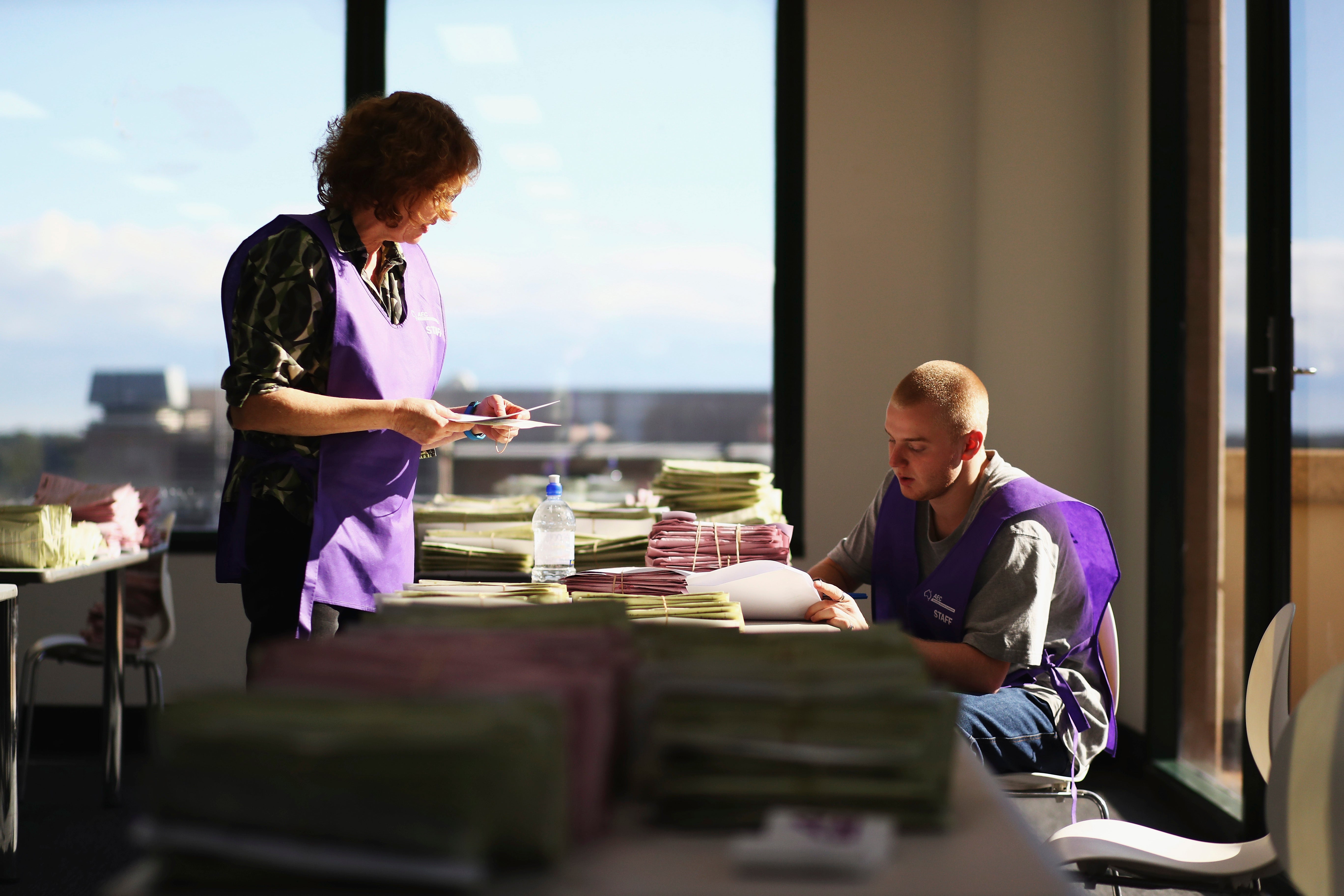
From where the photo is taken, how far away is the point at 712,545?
94.8 inches

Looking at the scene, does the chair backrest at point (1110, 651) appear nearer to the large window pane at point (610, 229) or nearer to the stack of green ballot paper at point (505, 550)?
the stack of green ballot paper at point (505, 550)

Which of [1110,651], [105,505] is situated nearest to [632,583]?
[1110,651]

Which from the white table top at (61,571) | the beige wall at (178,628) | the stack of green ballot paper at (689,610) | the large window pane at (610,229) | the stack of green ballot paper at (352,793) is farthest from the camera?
the large window pane at (610,229)

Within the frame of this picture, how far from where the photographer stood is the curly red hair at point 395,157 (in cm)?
196

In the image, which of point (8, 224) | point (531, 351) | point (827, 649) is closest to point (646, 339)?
point (531, 351)

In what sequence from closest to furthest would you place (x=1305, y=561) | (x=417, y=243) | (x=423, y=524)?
1. (x=417, y=243)
2. (x=423, y=524)
3. (x=1305, y=561)

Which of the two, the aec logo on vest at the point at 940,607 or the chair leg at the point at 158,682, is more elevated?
the aec logo on vest at the point at 940,607

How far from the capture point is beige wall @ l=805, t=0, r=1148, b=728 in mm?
3922

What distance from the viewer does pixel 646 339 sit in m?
4.45

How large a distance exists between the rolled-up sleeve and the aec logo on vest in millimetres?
1286

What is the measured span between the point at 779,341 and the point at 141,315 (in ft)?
8.69

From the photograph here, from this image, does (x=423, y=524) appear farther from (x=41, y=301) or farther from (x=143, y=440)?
(x=41, y=301)

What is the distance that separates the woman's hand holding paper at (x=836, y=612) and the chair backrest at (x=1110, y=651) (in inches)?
20.5

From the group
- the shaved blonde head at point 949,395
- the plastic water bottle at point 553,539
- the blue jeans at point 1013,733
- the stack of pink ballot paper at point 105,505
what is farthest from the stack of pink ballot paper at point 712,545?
the stack of pink ballot paper at point 105,505
